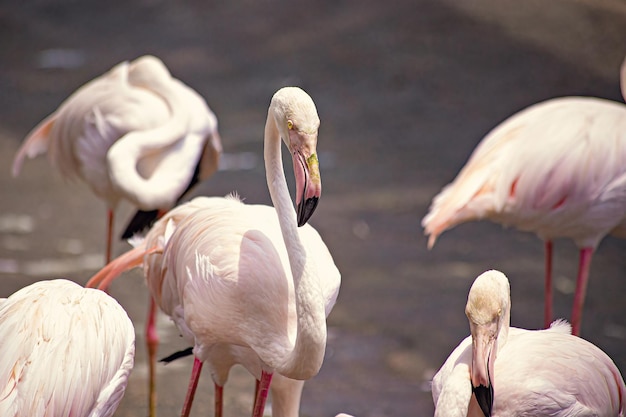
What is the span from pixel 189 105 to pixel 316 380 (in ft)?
4.94

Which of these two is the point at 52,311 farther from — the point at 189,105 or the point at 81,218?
the point at 81,218

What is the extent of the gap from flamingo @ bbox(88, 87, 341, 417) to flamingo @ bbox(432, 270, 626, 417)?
44cm

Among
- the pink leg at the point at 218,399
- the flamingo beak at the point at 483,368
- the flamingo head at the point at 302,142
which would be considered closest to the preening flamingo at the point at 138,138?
the pink leg at the point at 218,399

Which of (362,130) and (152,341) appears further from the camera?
(362,130)

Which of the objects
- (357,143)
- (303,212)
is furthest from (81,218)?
(303,212)

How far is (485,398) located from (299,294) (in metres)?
0.62

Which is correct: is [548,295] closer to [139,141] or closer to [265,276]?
[265,276]

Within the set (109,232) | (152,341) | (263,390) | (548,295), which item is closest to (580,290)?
(548,295)

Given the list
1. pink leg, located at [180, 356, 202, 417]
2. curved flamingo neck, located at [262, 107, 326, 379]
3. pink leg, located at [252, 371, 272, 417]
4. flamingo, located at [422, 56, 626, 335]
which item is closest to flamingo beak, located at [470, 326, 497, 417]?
curved flamingo neck, located at [262, 107, 326, 379]

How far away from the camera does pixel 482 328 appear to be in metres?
2.81

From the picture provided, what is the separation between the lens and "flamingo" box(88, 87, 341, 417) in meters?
2.84

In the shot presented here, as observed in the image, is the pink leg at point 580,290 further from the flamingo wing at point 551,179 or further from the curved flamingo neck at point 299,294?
the curved flamingo neck at point 299,294

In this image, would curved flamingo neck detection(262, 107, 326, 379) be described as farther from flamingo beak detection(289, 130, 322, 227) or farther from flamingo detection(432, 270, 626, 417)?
flamingo detection(432, 270, 626, 417)

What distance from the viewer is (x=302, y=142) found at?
2.79 m
